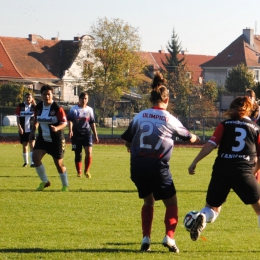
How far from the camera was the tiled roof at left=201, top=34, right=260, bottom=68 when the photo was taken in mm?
99625

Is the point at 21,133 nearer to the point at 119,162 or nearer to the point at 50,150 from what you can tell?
the point at 119,162

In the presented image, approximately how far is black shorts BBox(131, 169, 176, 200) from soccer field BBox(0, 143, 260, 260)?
0.65 metres

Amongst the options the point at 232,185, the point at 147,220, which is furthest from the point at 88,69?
the point at 232,185

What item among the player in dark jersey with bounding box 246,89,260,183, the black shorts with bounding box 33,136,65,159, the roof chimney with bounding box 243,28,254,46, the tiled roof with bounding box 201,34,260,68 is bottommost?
the black shorts with bounding box 33,136,65,159

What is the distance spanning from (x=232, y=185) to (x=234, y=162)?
0.25 metres

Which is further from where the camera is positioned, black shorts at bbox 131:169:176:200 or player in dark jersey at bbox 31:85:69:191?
player in dark jersey at bbox 31:85:69:191

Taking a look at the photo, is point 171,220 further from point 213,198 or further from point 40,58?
point 40,58

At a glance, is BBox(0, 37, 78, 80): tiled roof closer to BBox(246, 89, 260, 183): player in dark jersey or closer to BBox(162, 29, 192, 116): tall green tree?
BBox(162, 29, 192, 116): tall green tree

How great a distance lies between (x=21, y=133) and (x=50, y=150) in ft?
23.2

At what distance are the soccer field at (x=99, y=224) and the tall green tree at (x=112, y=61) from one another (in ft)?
156

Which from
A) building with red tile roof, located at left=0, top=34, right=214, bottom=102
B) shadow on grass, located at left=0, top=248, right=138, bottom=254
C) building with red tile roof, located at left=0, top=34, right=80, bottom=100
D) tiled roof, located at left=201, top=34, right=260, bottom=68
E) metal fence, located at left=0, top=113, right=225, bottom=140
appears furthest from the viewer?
tiled roof, located at left=201, top=34, right=260, bottom=68

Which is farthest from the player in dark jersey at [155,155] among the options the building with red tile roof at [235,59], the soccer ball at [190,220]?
the building with red tile roof at [235,59]

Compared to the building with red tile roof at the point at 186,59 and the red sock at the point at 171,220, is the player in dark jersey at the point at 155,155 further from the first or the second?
the building with red tile roof at the point at 186,59

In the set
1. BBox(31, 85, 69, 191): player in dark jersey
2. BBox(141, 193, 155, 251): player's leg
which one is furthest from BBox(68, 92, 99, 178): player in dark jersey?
BBox(141, 193, 155, 251): player's leg
